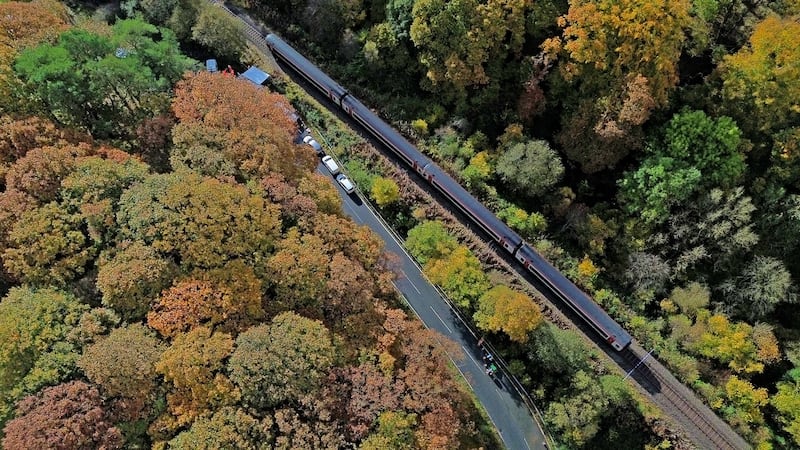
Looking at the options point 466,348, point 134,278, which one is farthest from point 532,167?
point 134,278

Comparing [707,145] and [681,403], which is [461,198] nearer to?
[707,145]

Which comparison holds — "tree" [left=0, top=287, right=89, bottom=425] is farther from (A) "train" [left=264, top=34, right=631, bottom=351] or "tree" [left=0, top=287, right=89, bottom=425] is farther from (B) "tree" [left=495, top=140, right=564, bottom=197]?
(B) "tree" [left=495, top=140, right=564, bottom=197]

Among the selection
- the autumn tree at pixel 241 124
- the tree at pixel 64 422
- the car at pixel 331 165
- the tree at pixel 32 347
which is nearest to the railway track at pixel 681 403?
the car at pixel 331 165

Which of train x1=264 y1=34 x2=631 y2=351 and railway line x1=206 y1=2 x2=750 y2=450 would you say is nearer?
railway line x1=206 y1=2 x2=750 y2=450

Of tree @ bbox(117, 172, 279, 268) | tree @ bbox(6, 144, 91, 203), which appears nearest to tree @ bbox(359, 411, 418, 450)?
tree @ bbox(117, 172, 279, 268)

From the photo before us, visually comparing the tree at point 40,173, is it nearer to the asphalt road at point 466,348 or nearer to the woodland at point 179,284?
the woodland at point 179,284

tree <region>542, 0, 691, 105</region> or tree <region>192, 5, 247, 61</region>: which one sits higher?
tree <region>542, 0, 691, 105</region>

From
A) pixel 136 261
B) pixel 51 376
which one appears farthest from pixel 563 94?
pixel 51 376
